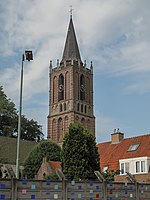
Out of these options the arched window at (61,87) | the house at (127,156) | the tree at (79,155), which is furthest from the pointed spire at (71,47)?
the tree at (79,155)

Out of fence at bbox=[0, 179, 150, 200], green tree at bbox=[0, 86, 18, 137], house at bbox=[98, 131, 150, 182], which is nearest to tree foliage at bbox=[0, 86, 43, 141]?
green tree at bbox=[0, 86, 18, 137]

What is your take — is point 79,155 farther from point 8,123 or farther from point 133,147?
point 8,123

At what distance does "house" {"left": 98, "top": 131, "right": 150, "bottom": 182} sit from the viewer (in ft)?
106

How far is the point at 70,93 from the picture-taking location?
9506 centimetres

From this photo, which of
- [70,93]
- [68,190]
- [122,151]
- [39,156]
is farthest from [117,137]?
[70,93]

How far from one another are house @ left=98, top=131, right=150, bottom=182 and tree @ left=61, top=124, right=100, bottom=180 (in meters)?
3.83

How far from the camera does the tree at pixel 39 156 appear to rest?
155 ft

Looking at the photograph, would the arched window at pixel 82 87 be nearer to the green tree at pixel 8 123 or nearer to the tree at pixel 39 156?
the green tree at pixel 8 123

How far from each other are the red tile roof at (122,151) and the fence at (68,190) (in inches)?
813

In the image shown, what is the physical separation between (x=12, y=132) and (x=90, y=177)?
4037 centimetres

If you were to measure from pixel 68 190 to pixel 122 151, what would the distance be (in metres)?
25.9

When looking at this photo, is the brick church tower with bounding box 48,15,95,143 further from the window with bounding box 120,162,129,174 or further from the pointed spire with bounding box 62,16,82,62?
the window with bounding box 120,162,129,174

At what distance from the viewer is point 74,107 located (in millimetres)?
93625

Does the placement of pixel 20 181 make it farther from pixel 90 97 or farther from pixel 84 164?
pixel 90 97
